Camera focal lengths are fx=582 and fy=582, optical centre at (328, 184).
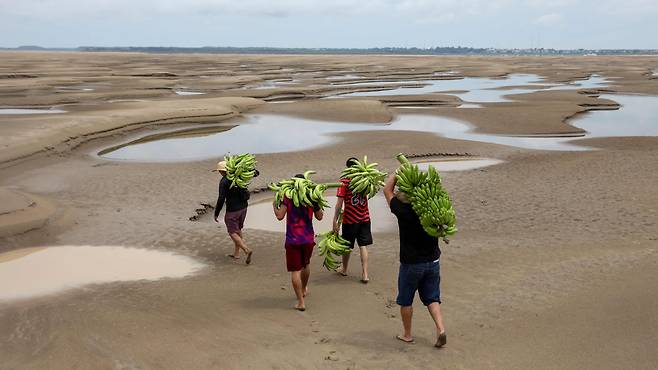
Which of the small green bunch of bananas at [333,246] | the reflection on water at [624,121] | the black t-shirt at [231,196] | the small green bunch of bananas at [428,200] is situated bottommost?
the reflection on water at [624,121]

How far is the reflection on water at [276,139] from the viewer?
21969 millimetres

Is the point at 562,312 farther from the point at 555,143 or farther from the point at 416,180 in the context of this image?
the point at 555,143

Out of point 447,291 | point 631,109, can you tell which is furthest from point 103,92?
point 447,291

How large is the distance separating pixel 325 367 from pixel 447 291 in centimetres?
290

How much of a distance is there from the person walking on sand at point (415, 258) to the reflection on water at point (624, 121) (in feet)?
72.0

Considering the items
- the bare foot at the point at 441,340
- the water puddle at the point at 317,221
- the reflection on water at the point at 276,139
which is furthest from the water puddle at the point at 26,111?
the bare foot at the point at 441,340

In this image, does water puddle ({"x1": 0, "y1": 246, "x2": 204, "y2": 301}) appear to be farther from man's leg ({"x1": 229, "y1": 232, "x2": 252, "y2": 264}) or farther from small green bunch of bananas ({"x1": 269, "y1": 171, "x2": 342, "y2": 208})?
small green bunch of bananas ({"x1": 269, "y1": 171, "x2": 342, "y2": 208})

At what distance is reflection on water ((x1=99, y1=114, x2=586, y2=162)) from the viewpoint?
2197 centimetres

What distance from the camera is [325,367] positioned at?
625 centimetres

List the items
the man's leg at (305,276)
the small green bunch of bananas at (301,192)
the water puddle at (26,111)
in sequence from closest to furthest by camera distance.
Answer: the small green bunch of bananas at (301,192) < the man's leg at (305,276) < the water puddle at (26,111)

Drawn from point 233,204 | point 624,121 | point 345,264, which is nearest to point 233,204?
point 233,204

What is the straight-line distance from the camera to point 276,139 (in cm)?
2500

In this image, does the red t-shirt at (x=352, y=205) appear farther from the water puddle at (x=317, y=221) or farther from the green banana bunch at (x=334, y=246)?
the water puddle at (x=317, y=221)

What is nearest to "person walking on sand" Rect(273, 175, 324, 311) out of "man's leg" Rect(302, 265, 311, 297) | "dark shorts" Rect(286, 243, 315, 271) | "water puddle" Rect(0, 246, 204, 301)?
"dark shorts" Rect(286, 243, 315, 271)
